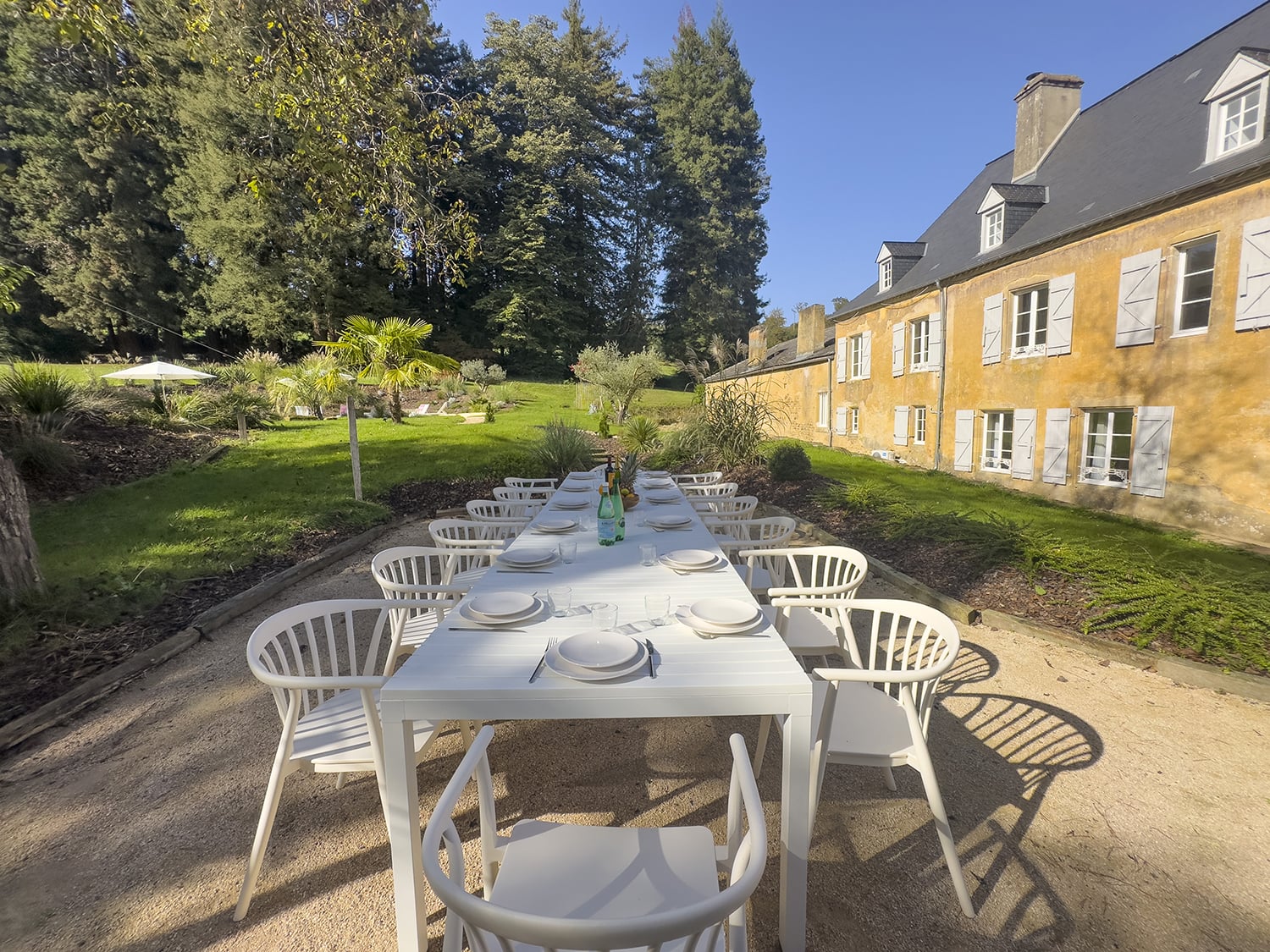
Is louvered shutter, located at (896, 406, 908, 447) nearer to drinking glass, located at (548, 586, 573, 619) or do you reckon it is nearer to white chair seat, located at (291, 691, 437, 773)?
drinking glass, located at (548, 586, 573, 619)

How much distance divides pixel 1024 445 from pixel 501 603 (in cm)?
1076

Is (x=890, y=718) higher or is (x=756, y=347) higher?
(x=756, y=347)

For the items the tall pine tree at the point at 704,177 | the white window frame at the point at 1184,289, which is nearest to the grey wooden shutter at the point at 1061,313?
the white window frame at the point at 1184,289

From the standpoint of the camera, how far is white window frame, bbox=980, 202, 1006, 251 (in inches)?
406

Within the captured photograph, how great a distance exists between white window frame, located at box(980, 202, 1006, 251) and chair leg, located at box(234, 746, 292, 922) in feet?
42.4

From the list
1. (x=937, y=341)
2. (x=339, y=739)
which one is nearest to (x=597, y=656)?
(x=339, y=739)

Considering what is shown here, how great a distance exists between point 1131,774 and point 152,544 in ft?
23.9

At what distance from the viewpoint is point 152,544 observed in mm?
5086

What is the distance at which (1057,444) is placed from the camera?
9031 mm

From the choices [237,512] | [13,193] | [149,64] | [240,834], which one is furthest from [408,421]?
[13,193]

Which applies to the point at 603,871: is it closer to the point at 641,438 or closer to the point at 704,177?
the point at 641,438

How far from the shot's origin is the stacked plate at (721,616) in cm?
177

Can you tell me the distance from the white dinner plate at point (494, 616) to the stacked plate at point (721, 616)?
0.52 meters

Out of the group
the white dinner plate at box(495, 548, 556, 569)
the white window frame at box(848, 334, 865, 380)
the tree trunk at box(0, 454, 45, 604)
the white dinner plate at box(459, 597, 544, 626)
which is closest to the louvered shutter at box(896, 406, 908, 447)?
the white window frame at box(848, 334, 865, 380)
